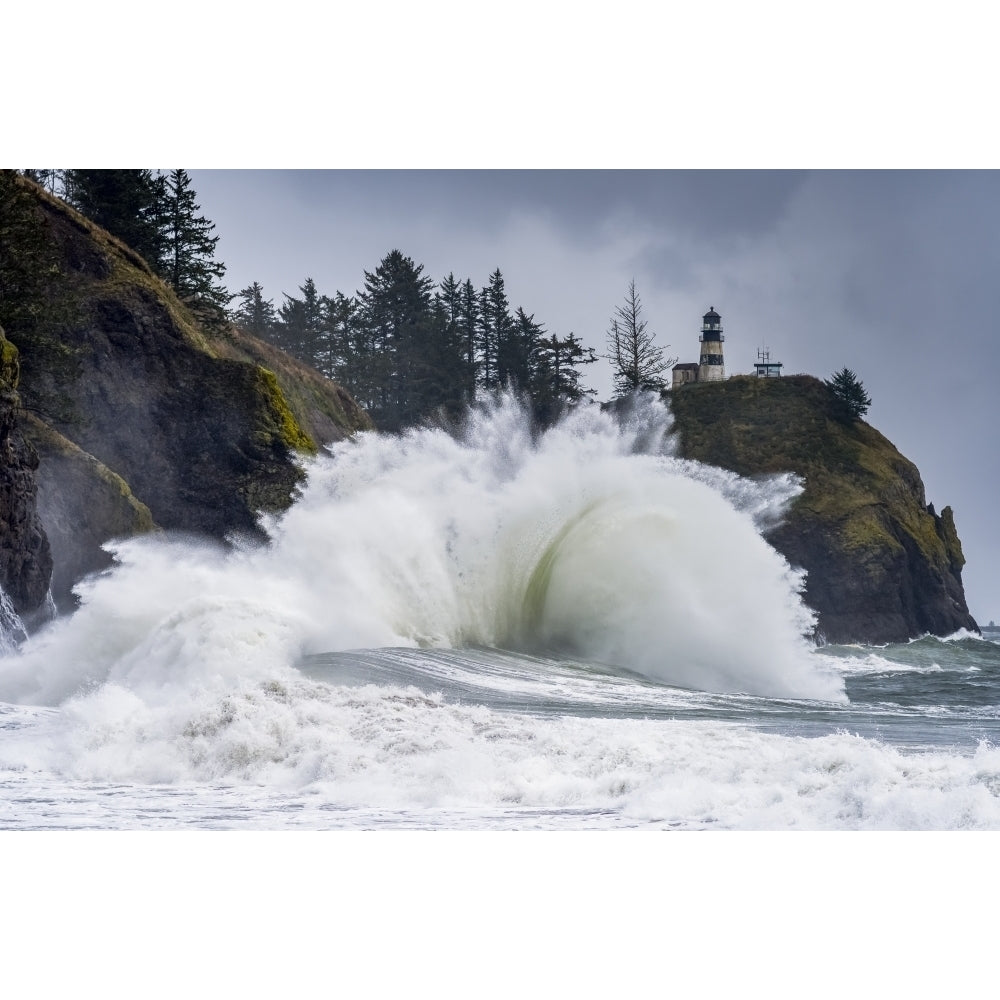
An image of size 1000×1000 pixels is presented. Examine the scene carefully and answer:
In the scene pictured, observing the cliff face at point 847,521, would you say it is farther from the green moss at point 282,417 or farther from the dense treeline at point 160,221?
the dense treeline at point 160,221

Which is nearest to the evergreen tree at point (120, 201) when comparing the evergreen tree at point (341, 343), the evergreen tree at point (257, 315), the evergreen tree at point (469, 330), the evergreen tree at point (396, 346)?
the evergreen tree at point (396, 346)

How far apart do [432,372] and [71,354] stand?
36.5 ft

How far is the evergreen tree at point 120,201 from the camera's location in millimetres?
19500

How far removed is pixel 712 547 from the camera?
13266 millimetres

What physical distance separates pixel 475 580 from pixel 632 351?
775cm

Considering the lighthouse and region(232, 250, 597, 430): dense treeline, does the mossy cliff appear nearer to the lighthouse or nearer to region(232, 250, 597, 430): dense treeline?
region(232, 250, 597, 430): dense treeline

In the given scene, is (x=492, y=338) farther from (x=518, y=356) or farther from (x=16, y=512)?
(x=16, y=512)

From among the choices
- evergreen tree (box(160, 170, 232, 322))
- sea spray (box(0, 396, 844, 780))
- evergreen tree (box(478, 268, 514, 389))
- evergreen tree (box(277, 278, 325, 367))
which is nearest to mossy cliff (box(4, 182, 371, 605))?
evergreen tree (box(160, 170, 232, 322))

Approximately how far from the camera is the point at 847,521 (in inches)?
1129

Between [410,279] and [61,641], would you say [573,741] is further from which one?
[410,279]

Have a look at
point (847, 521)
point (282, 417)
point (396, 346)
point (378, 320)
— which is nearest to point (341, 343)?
point (396, 346)

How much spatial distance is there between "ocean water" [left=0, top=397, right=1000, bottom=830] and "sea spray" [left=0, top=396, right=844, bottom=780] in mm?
29

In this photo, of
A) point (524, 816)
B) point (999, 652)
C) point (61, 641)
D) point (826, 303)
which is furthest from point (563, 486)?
point (999, 652)

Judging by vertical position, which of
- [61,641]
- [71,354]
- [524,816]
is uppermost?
[71,354]
